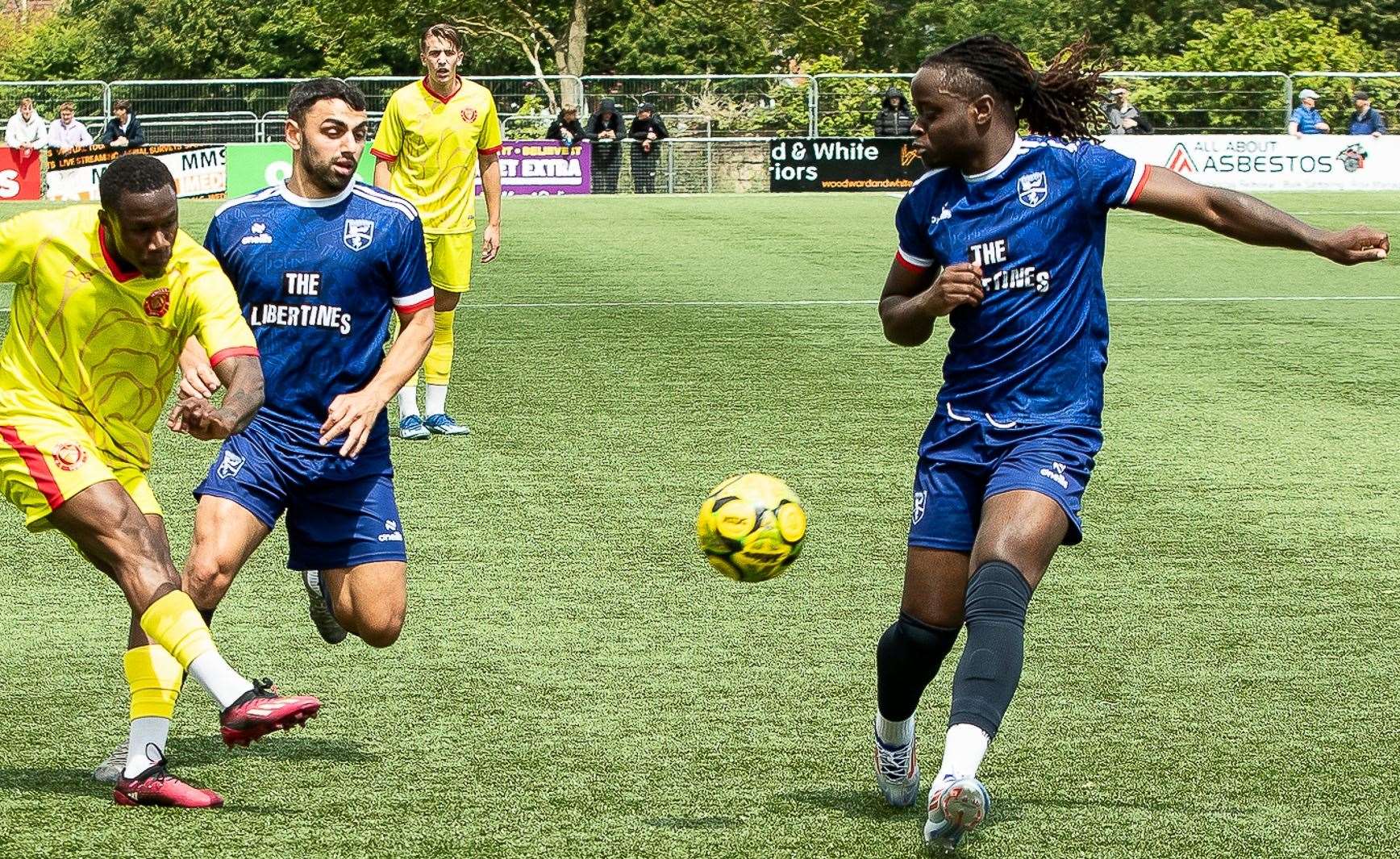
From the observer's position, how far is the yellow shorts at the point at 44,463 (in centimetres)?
503

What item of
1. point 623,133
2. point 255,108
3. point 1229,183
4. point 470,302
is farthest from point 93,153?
point 1229,183

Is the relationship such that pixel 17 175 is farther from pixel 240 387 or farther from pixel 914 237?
pixel 914 237

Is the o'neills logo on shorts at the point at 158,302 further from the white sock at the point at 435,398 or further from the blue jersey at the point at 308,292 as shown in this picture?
the white sock at the point at 435,398

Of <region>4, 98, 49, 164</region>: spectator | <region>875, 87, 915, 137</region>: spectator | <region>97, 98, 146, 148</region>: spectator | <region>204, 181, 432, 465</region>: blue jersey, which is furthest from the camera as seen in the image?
<region>875, 87, 915, 137</region>: spectator

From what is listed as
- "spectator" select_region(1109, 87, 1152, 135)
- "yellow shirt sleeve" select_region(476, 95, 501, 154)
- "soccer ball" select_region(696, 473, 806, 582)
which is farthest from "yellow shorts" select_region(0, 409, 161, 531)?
"spectator" select_region(1109, 87, 1152, 135)

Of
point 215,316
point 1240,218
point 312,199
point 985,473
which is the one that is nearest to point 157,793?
point 215,316

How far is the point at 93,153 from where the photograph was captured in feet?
99.6

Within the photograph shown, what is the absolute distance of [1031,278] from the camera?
4.91 m

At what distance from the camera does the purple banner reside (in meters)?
32.2

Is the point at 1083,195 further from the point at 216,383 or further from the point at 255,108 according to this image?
the point at 255,108

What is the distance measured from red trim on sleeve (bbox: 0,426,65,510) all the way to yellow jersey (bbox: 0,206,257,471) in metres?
0.13

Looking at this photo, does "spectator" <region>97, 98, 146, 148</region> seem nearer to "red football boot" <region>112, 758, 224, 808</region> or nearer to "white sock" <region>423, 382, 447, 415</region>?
"white sock" <region>423, 382, 447, 415</region>

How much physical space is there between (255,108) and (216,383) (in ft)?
101

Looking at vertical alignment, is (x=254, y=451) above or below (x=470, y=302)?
above
